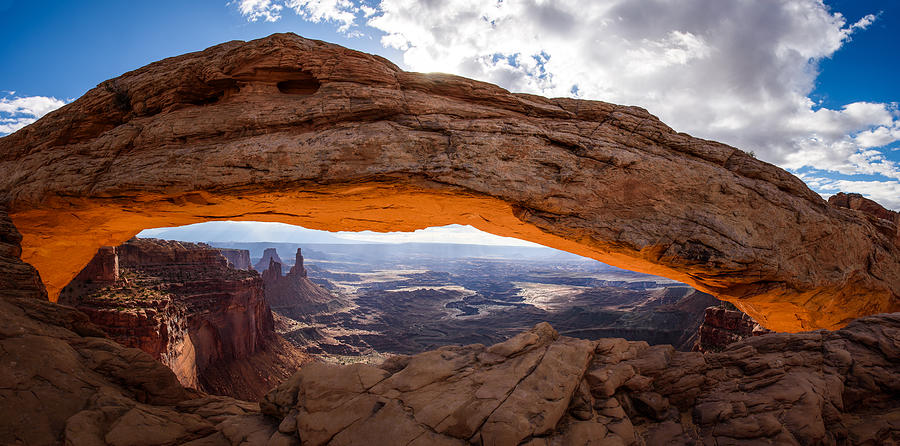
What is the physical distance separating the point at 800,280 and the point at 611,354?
19.8ft

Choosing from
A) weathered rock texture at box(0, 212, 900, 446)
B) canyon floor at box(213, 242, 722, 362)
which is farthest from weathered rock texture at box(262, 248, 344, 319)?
weathered rock texture at box(0, 212, 900, 446)

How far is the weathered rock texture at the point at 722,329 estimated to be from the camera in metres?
27.9

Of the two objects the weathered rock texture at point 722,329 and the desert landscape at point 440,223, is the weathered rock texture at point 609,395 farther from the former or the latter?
the weathered rock texture at point 722,329

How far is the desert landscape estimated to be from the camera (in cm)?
595

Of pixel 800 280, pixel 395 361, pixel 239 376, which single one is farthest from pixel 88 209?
pixel 239 376

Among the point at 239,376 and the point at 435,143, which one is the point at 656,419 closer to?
the point at 435,143

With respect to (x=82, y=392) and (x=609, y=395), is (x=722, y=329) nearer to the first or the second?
(x=609, y=395)

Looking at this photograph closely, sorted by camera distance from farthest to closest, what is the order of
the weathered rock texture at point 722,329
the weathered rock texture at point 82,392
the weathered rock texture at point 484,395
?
the weathered rock texture at point 722,329, the weathered rock texture at point 484,395, the weathered rock texture at point 82,392

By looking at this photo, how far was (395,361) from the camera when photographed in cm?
753

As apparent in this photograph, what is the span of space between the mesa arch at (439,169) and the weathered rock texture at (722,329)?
21735 mm

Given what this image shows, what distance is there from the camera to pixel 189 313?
31078 mm

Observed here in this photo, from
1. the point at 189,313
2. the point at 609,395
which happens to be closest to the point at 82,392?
the point at 609,395

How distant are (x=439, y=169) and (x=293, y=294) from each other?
80958 mm

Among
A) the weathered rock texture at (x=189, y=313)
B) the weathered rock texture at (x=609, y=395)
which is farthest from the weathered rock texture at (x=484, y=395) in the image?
the weathered rock texture at (x=189, y=313)
